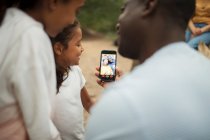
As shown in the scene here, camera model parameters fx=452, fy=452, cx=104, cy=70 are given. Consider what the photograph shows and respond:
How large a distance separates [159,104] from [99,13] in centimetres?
1086

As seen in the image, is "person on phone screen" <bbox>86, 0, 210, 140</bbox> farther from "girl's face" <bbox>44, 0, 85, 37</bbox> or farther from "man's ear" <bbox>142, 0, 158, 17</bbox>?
"girl's face" <bbox>44, 0, 85, 37</bbox>

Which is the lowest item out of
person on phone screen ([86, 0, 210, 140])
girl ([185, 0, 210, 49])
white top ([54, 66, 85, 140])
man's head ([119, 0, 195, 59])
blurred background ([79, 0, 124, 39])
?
white top ([54, 66, 85, 140])

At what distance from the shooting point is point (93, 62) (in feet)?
28.0

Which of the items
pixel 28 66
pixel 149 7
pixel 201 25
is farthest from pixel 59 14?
pixel 201 25

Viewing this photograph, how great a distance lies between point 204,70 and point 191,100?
0.13 m

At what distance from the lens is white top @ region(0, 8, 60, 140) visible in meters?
1.74

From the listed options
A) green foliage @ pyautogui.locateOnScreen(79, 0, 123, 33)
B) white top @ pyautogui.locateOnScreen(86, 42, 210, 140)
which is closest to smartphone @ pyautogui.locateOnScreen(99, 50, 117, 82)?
white top @ pyautogui.locateOnScreen(86, 42, 210, 140)

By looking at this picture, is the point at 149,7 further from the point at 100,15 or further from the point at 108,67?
the point at 100,15

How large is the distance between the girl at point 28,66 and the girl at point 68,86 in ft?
2.12

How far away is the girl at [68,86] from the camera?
2566 millimetres

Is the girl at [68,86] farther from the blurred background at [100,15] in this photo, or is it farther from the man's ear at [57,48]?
the blurred background at [100,15]

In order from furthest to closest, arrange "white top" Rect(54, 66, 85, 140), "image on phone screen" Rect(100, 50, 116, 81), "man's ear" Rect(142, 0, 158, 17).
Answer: "image on phone screen" Rect(100, 50, 116, 81)
"white top" Rect(54, 66, 85, 140)
"man's ear" Rect(142, 0, 158, 17)

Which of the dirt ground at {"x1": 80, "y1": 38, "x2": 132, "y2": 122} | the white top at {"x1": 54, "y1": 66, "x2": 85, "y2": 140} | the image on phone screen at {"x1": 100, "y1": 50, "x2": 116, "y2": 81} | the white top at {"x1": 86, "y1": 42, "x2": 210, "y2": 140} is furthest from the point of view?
the dirt ground at {"x1": 80, "y1": 38, "x2": 132, "y2": 122}

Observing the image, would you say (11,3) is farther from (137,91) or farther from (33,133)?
(137,91)
